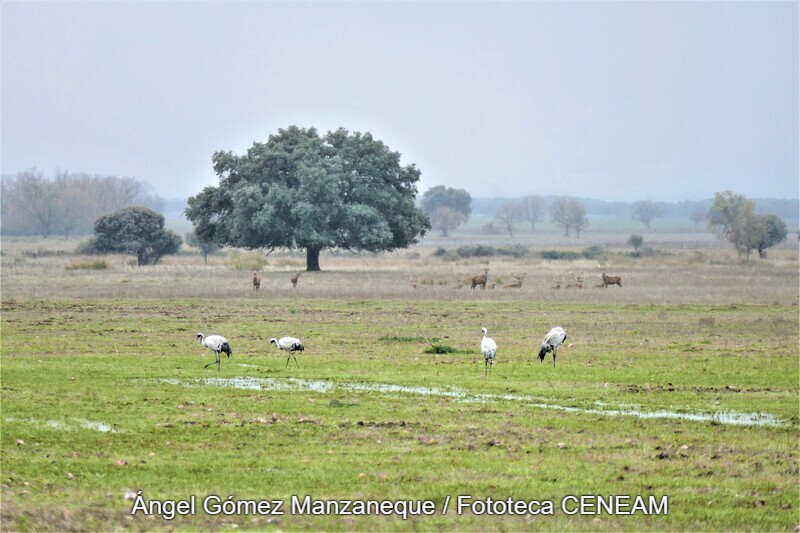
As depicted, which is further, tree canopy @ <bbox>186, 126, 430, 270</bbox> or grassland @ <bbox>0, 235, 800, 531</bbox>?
tree canopy @ <bbox>186, 126, 430, 270</bbox>

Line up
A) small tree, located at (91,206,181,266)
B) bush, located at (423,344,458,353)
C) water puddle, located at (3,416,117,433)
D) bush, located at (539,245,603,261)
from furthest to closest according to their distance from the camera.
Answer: bush, located at (539,245,603,261), small tree, located at (91,206,181,266), bush, located at (423,344,458,353), water puddle, located at (3,416,117,433)

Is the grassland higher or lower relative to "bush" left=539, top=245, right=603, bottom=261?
lower

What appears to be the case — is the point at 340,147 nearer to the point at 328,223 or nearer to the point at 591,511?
the point at 328,223

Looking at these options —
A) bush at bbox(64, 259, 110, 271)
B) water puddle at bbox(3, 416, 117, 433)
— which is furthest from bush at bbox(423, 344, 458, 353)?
bush at bbox(64, 259, 110, 271)

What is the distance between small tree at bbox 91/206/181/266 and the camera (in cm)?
8944

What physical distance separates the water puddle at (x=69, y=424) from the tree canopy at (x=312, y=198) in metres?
55.3

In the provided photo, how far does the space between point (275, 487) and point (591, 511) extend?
3639mm

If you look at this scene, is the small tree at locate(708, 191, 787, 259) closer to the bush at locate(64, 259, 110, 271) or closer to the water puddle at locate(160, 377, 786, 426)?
the bush at locate(64, 259, 110, 271)

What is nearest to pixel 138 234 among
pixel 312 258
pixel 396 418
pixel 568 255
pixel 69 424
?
pixel 312 258

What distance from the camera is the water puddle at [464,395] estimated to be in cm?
1817

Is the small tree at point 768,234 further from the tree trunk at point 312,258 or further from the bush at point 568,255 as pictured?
the tree trunk at point 312,258

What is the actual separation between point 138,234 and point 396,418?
75538 millimetres

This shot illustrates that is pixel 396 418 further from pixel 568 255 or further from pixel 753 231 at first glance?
pixel 568 255

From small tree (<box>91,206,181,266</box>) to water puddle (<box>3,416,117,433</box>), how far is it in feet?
238
